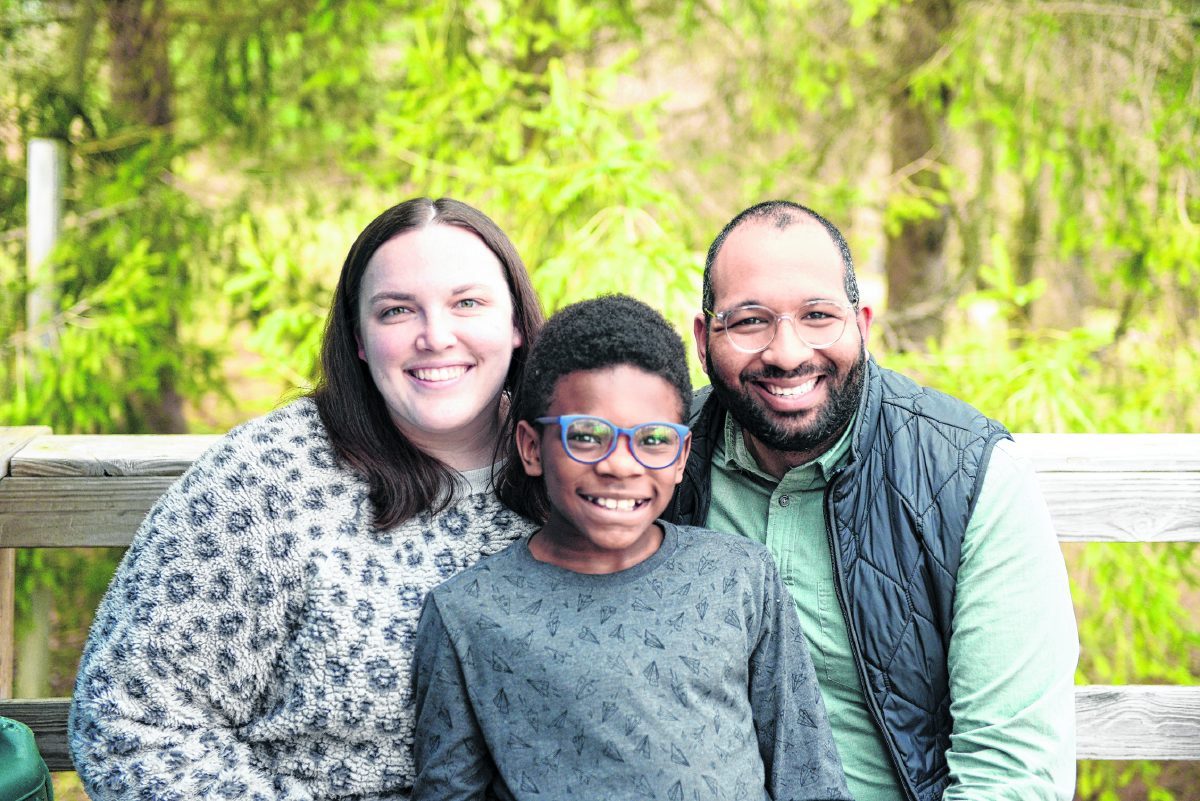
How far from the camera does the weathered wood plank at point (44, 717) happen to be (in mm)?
2537

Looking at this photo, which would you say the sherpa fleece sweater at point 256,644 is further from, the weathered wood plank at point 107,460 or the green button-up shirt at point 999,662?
Answer: the green button-up shirt at point 999,662

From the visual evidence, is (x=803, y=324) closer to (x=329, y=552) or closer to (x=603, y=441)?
(x=603, y=441)

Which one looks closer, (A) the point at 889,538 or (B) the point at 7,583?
(A) the point at 889,538

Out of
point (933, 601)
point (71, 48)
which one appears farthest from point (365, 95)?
point (933, 601)

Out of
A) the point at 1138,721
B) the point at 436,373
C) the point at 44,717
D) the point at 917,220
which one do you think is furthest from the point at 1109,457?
the point at 917,220

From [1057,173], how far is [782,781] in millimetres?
3738

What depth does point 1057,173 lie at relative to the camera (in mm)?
4832

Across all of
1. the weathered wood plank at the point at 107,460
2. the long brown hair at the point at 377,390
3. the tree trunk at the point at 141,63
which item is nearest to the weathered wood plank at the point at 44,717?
the weathered wood plank at the point at 107,460

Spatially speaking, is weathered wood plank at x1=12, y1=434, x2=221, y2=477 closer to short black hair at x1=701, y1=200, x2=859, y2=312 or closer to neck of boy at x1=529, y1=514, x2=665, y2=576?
neck of boy at x1=529, y1=514, x2=665, y2=576

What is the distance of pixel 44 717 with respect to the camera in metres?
2.54

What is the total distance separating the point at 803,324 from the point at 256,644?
122 centimetres

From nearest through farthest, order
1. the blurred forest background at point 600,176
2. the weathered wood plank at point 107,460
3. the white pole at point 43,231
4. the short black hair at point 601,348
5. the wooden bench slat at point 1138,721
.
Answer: the short black hair at point 601,348, the weathered wood plank at point 107,460, the wooden bench slat at point 1138,721, the blurred forest background at point 600,176, the white pole at point 43,231

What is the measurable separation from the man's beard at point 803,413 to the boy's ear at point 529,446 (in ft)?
1.53

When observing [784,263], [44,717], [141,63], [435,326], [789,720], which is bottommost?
[44,717]
